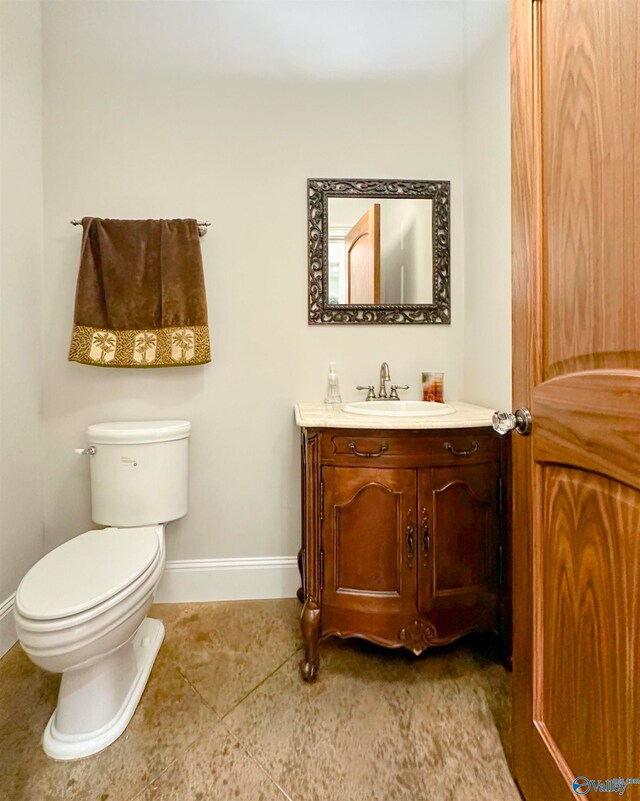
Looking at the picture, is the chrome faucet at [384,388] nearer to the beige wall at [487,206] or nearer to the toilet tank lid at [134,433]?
the beige wall at [487,206]

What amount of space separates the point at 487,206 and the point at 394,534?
1.31 meters

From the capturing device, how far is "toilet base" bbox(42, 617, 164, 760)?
3.47 feet

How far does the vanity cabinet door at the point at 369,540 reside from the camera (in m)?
1.25

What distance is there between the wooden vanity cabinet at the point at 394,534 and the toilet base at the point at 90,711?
55 cm

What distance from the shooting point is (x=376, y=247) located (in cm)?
176

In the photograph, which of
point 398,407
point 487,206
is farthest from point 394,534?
point 487,206

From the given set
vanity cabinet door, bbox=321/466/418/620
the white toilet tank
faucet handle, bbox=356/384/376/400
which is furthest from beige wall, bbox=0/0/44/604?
faucet handle, bbox=356/384/376/400

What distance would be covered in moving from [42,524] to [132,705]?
35.7 inches

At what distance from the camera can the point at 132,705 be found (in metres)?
1.17

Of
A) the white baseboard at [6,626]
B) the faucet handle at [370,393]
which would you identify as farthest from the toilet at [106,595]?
the faucet handle at [370,393]

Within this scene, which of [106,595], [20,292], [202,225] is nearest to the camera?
[106,595]

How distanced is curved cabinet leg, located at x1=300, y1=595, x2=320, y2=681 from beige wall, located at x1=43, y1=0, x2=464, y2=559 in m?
0.53

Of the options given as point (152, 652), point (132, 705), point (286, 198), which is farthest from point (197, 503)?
point (286, 198)

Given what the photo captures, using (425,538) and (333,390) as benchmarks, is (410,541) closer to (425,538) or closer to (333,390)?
(425,538)
